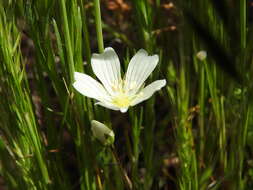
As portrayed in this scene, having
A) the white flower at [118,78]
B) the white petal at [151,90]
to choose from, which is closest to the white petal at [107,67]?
the white flower at [118,78]

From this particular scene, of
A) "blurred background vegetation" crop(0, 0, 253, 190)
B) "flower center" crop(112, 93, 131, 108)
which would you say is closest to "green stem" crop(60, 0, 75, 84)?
"blurred background vegetation" crop(0, 0, 253, 190)

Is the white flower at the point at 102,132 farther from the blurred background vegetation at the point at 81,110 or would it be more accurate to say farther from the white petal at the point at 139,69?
the white petal at the point at 139,69

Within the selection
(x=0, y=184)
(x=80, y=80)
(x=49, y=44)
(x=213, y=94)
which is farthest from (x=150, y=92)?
(x=0, y=184)

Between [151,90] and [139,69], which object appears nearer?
[151,90]

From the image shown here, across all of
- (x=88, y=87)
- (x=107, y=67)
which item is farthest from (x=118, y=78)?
(x=88, y=87)

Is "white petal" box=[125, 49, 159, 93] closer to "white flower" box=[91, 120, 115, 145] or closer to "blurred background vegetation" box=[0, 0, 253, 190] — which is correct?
"blurred background vegetation" box=[0, 0, 253, 190]

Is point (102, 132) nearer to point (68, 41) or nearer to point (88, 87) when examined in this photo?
point (88, 87)

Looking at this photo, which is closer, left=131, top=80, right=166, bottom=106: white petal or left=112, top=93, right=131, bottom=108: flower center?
left=131, top=80, right=166, bottom=106: white petal
